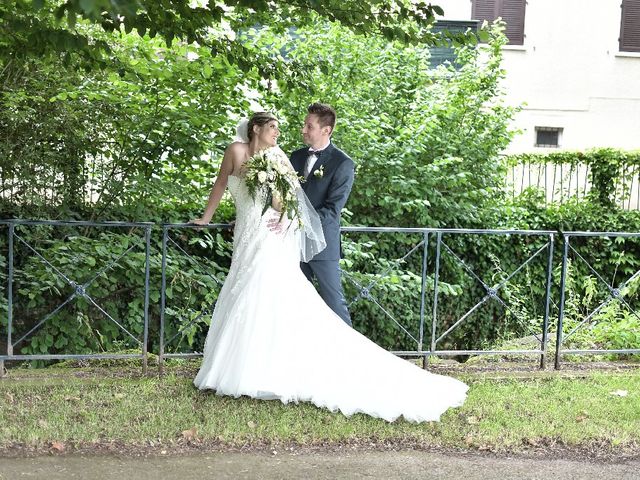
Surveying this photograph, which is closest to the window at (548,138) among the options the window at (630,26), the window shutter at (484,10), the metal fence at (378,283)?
the window at (630,26)

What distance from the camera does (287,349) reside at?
538 cm

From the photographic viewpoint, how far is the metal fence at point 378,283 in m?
6.12

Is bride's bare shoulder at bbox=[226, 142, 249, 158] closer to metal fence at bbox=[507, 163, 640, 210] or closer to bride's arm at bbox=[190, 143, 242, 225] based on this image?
bride's arm at bbox=[190, 143, 242, 225]

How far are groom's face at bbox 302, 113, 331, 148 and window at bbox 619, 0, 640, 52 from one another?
A: 45.4ft

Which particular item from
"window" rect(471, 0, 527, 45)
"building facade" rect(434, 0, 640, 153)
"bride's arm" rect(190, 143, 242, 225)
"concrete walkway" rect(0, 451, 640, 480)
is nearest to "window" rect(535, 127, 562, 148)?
"building facade" rect(434, 0, 640, 153)

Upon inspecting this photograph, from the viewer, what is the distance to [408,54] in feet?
32.2

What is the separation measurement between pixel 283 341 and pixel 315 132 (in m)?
1.42

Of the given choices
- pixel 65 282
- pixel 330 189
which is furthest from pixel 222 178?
pixel 65 282

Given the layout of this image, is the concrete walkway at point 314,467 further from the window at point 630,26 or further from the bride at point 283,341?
the window at point 630,26

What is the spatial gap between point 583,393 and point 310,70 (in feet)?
11.7

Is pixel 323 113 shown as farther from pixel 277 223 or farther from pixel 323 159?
pixel 277 223

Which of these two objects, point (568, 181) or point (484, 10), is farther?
point (484, 10)

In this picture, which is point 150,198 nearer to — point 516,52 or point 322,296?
point 322,296

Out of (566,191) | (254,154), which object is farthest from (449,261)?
(254,154)
